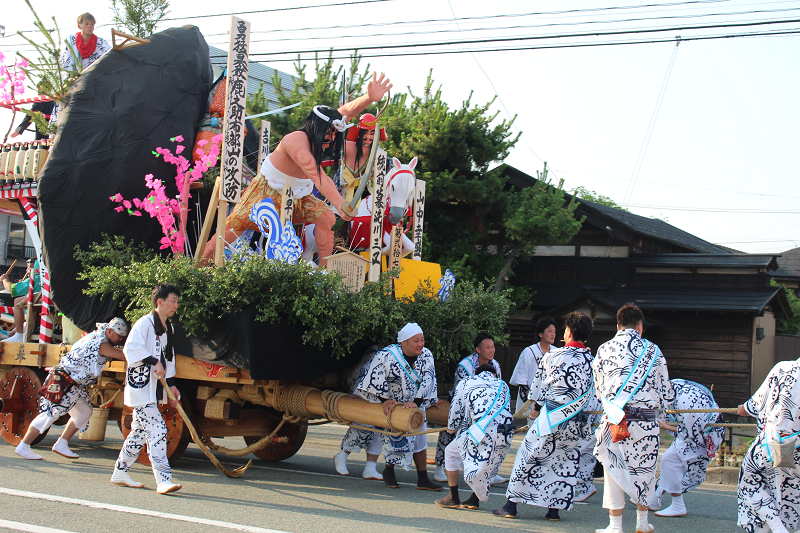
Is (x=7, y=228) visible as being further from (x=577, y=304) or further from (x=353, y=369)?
(x=353, y=369)

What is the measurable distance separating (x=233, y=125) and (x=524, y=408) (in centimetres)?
391

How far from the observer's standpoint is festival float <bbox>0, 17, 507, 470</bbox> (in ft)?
18.6

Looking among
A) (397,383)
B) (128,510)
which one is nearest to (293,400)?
(397,383)

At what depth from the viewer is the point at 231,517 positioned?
4770 mm

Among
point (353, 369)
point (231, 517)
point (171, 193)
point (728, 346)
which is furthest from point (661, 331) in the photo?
point (231, 517)

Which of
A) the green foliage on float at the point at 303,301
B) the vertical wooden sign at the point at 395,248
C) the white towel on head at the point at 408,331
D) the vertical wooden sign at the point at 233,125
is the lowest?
the white towel on head at the point at 408,331

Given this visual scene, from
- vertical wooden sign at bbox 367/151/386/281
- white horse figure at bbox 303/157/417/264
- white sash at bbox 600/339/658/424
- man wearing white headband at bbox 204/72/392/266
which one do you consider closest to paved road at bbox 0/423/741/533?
white sash at bbox 600/339/658/424

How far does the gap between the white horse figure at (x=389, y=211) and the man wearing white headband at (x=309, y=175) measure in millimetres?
262

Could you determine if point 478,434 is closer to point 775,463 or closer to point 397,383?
point 397,383

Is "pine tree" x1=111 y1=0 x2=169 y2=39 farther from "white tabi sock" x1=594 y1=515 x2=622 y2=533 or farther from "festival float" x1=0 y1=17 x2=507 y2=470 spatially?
"white tabi sock" x1=594 y1=515 x2=622 y2=533

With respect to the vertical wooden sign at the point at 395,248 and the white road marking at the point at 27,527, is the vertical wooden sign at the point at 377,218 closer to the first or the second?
the vertical wooden sign at the point at 395,248

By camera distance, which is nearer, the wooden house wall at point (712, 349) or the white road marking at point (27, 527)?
the white road marking at point (27, 527)

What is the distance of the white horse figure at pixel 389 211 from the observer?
23.5 feet

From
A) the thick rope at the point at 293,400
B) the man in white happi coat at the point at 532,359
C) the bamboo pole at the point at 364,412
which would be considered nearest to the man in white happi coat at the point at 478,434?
the bamboo pole at the point at 364,412
